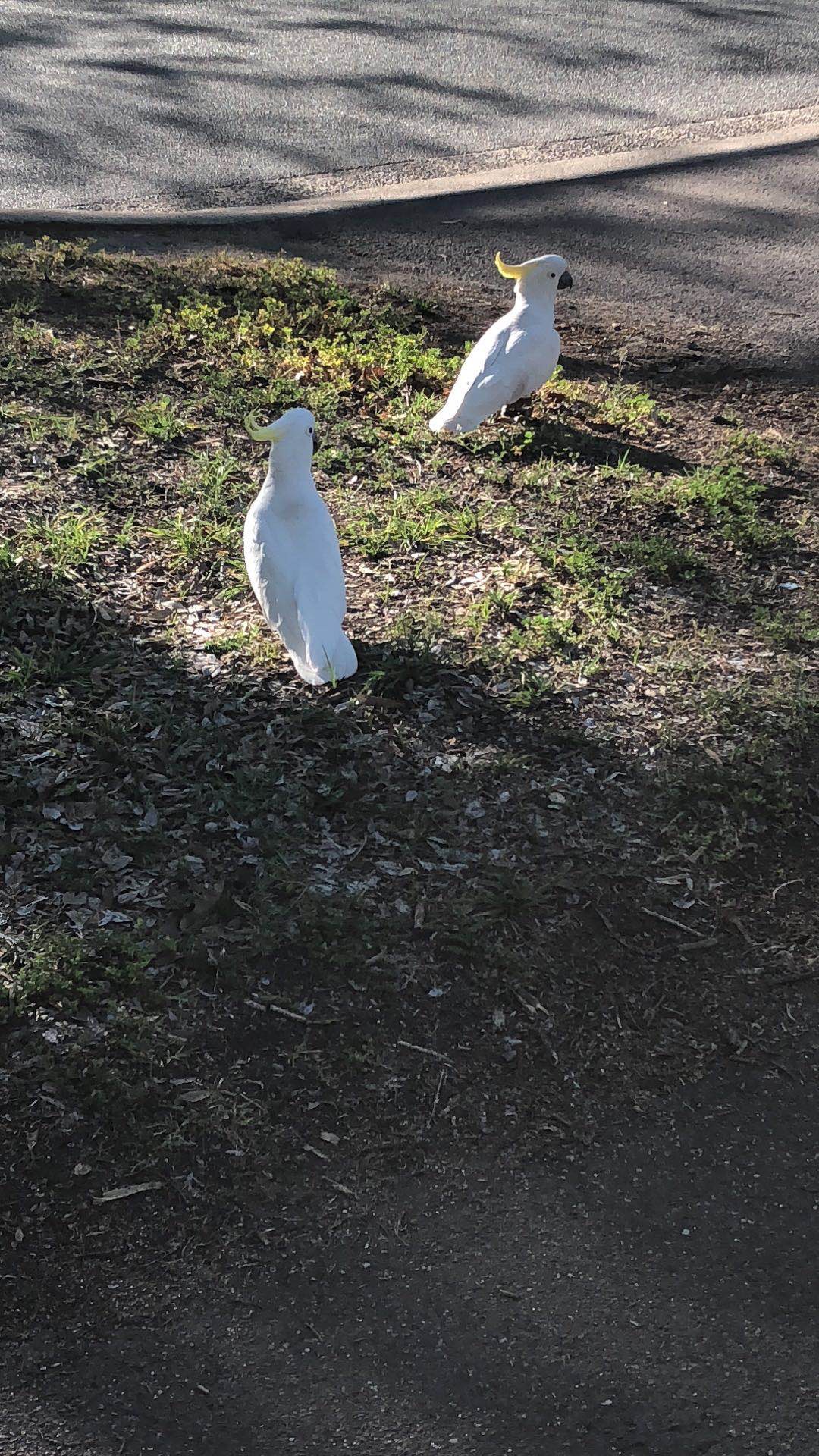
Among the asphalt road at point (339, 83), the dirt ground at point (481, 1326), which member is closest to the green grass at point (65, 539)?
the dirt ground at point (481, 1326)

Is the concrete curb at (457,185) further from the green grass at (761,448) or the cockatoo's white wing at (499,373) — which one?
the green grass at (761,448)

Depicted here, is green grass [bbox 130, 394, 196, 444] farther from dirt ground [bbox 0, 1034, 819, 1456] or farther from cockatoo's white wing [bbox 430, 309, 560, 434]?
dirt ground [bbox 0, 1034, 819, 1456]

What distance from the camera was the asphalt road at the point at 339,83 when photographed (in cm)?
738

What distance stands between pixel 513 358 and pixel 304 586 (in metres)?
1.67

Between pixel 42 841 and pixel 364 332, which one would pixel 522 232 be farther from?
pixel 42 841

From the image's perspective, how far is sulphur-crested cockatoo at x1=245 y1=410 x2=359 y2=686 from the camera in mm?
3352

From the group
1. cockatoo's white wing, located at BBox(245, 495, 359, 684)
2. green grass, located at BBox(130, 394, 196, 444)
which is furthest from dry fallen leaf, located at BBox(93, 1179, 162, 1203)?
green grass, located at BBox(130, 394, 196, 444)

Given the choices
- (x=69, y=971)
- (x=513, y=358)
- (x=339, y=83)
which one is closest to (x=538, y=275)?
(x=513, y=358)

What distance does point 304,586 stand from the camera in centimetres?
335

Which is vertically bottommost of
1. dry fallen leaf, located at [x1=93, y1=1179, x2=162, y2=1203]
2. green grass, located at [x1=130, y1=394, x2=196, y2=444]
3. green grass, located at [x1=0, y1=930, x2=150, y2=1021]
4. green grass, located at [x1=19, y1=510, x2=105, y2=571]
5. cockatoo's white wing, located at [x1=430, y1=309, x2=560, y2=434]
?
dry fallen leaf, located at [x1=93, y1=1179, x2=162, y2=1203]

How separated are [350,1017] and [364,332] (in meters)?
3.65

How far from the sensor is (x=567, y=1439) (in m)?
1.99

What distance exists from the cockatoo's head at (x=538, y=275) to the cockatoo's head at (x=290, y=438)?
1579 mm

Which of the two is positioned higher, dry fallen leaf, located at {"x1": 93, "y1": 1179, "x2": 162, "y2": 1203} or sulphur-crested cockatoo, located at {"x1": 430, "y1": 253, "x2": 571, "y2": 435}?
sulphur-crested cockatoo, located at {"x1": 430, "y1": 253, "x2": 571, "y2": 435}
